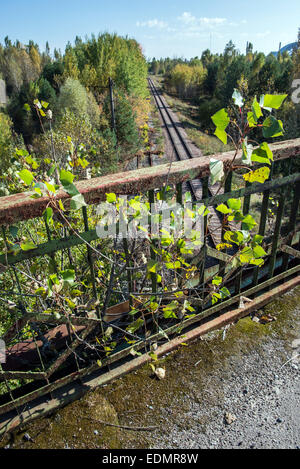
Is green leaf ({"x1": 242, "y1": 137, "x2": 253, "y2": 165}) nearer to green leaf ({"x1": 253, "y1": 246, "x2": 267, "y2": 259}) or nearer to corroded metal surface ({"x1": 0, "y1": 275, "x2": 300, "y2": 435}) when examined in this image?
green leaf ({"x1": 253, "y1": 246, "x2": 267, "y2": 259})

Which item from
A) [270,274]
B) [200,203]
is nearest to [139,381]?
[200,203]

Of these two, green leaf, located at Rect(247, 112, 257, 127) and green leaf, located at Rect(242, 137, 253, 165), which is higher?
green leaf, located at Rect(247, 112, 257, 127)

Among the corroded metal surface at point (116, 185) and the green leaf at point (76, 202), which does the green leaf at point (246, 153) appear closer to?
the corroded metal surface at point (116, 185)

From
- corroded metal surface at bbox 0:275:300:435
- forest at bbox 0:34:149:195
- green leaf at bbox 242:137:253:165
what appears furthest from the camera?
forest at bbox 0:34:149:195

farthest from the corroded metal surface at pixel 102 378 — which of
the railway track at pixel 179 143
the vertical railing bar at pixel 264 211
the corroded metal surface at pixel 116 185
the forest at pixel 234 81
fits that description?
the railway track at pixel 179 143

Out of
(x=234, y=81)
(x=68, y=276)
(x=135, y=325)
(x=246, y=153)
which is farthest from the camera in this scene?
(x=234, y=81)

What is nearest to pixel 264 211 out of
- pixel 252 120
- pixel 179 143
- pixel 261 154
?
pixel 261 154

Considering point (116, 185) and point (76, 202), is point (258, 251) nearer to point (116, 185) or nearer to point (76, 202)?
point (116, 185)

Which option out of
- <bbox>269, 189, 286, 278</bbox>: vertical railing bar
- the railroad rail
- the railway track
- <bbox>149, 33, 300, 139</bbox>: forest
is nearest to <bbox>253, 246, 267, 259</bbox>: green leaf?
the railroad rail

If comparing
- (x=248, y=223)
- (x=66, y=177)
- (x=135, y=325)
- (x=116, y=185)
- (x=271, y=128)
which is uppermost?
(x=271, y=128)

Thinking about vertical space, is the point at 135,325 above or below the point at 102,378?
above

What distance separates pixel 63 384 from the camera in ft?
5.78

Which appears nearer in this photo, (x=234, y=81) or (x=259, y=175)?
(x=259, y=175)

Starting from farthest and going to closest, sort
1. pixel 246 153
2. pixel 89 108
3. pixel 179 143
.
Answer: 1. pixel 179 143
2. pixel 89 108
3. pixel 246 153
